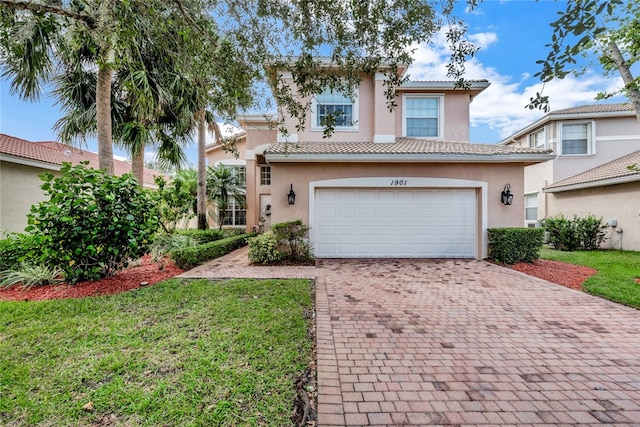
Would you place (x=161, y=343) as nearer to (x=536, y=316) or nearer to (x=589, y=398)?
(x=589, y=398)

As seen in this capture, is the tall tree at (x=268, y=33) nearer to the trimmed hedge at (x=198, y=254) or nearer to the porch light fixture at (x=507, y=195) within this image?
the trimmed hedge at (x=198, y=254)

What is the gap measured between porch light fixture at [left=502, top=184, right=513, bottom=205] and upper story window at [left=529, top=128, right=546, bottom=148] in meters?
8.99

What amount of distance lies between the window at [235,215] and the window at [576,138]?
727 inches

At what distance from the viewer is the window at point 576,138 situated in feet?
47.8

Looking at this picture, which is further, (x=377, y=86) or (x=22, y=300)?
(x=377, y=86)

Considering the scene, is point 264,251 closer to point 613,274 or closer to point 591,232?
point 613,274

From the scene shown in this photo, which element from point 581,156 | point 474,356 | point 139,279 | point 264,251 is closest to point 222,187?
point 264,251

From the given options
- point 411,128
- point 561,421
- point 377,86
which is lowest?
point 561,421

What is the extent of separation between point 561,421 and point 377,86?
11.1 m

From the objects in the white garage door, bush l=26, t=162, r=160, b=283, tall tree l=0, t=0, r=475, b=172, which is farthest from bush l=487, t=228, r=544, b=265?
bush l=26, t=162, r=160, b=283

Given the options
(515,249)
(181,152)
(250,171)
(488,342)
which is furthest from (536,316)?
(250,171)

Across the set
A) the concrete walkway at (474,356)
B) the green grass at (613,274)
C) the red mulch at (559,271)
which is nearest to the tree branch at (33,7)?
the concrete walkway at (474,356)

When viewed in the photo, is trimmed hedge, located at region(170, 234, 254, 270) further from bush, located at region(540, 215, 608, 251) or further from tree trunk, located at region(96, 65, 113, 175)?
bush, located at region(540, 215, 608, 251)

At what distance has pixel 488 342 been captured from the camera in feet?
12.2
